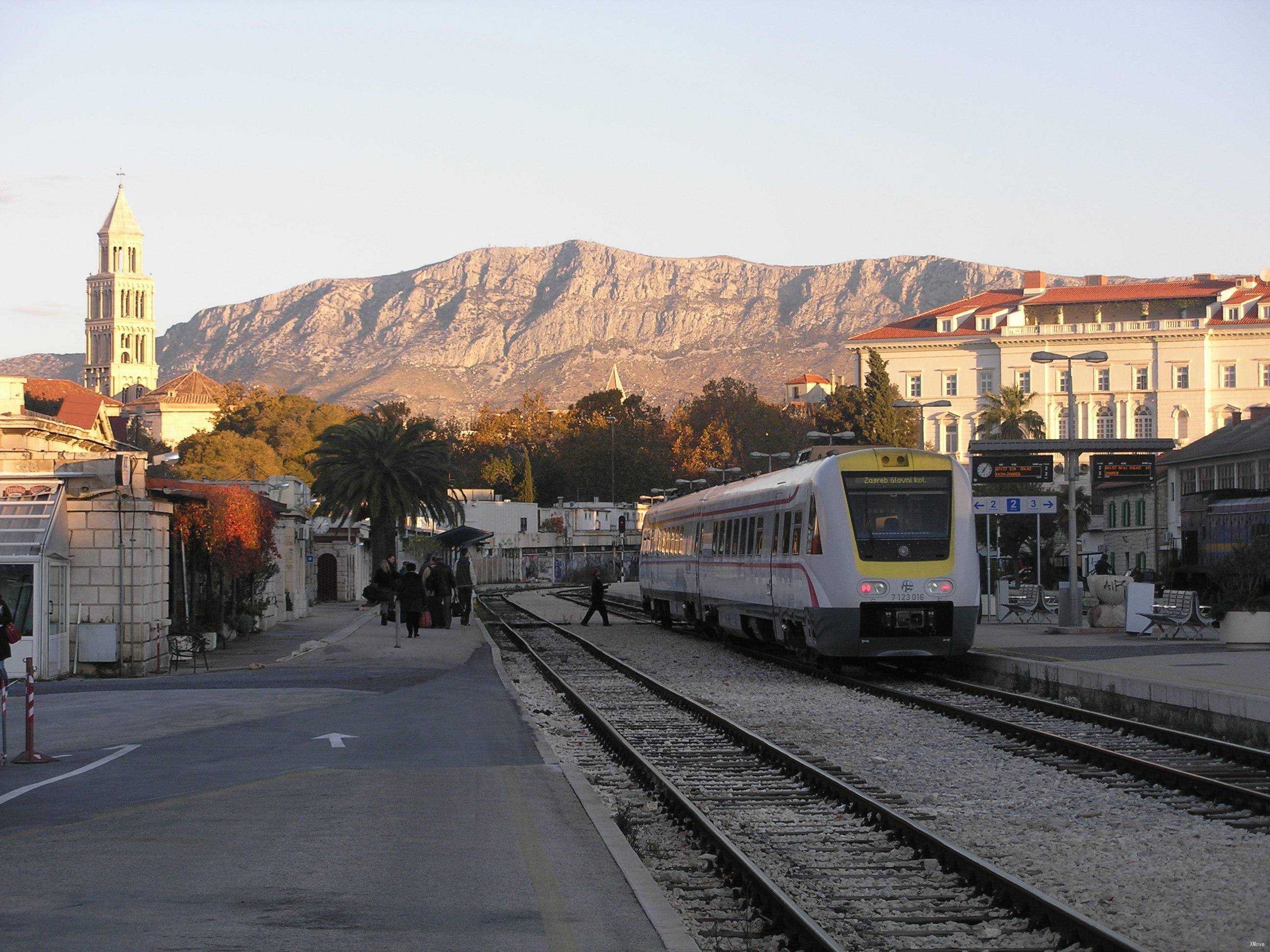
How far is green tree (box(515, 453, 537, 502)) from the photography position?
135750 mm

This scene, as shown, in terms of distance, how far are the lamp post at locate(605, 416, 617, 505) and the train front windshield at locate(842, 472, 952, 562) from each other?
369 ft

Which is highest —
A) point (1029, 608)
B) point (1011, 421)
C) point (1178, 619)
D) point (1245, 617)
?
point (1011, 421)

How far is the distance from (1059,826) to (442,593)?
27523 millimetres

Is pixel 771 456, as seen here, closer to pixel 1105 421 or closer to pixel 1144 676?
pixel 1144 676

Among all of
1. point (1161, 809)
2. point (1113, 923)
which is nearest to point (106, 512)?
point (1161, 809)

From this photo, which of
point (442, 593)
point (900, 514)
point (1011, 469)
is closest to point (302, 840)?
point (900, 514)

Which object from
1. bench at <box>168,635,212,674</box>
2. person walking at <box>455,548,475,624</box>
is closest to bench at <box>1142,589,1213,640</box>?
bench at <box>168,635,212,674</box>

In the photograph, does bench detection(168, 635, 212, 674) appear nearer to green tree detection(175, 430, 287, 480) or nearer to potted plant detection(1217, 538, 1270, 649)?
potted plant detection(1217, 538, 1270, 649)

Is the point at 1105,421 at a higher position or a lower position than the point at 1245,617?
higher

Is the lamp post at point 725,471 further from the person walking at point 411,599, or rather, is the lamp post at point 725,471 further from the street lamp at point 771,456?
the person walking at point 411,599

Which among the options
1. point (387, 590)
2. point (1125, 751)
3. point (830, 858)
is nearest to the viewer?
point (830, 858)

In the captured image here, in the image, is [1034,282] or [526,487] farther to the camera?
[1034,282]

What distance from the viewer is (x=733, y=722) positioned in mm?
16828

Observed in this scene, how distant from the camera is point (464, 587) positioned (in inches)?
1558
